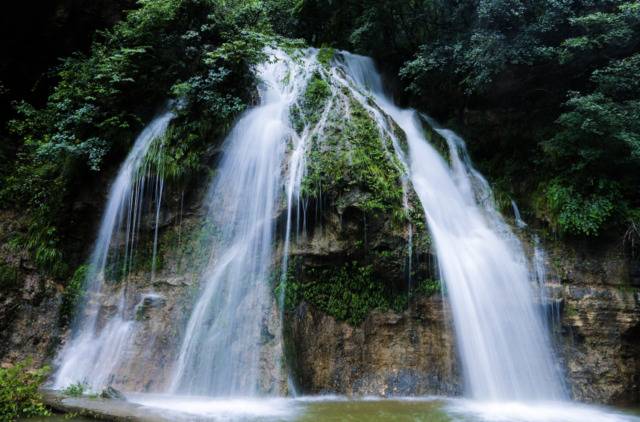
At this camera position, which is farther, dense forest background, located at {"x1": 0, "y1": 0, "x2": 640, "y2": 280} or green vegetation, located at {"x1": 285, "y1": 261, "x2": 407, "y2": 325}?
dense forest background, located at {"x1": 0, "y1": 0, "x2": 640, "y2": 280}

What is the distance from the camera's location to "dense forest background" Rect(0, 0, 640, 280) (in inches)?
340

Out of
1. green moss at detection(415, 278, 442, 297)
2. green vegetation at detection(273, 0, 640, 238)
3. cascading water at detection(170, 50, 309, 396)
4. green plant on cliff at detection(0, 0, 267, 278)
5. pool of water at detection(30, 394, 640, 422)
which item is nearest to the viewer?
pool of water at detection(30, 394, 640, 422)

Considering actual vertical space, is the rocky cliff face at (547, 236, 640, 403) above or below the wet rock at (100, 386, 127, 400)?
above

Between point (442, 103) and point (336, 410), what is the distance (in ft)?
29.7

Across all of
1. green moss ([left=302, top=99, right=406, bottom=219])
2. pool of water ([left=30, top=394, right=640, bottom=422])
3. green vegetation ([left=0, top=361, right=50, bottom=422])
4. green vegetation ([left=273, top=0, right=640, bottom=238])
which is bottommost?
pool of water ([left=30, top=394, right=640, bottom=422])

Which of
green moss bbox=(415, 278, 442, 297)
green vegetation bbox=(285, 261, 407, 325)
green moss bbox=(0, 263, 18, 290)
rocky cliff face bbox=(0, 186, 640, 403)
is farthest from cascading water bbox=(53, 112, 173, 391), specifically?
green moss bbox=(415, 278, 442, 297)

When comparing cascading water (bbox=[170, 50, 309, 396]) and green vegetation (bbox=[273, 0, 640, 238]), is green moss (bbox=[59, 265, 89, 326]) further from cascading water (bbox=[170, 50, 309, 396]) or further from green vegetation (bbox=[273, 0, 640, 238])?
green vegetation (bbox=[273, 0, 640, 238])

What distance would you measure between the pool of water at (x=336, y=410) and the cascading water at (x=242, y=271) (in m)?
0.42

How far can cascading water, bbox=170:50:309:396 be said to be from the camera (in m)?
6.83

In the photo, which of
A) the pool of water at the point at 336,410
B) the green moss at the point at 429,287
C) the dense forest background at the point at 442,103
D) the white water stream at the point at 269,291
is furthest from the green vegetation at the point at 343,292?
the dense forest background at the point at 442,103

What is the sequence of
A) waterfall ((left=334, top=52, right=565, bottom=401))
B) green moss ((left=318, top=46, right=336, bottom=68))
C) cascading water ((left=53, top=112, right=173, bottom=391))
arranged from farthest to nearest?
green moss ((left=318, top=46, right=336, bottom=68)), cascading water ((left=53, top=112, right=173, bottom=391)), waterfall ((left=334, top=52, right=565, bottom=401))

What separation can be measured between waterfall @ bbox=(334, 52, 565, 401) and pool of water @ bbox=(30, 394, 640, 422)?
449mm

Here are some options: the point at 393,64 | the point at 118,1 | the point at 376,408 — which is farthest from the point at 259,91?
the point at 376,408

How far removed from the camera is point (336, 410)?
18.8 feet
